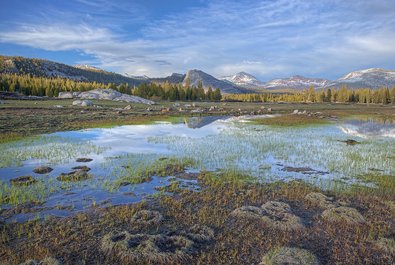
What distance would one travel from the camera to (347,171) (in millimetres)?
17359

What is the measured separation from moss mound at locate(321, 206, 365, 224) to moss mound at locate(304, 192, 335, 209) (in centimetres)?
67

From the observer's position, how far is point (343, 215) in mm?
10414

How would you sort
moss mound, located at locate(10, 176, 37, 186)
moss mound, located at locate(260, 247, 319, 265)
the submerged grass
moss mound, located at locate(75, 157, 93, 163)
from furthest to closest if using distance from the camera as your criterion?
the submerged grass
moss mound, located at locate(75, 157, 93, 163)
moss mound, located at locate(10, 176, 37, 186)
moss mound, located at locate(260, 247, 319, 265)

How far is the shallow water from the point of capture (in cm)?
1253

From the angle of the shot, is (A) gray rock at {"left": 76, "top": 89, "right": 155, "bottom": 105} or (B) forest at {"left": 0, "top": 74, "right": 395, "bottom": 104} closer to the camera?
(A) gray rock at {"left": 76, "top": 89, "right": 155, "bottom": 105}

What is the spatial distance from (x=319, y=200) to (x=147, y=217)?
275 inches

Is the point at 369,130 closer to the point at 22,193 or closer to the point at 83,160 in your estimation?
the point at 83,160

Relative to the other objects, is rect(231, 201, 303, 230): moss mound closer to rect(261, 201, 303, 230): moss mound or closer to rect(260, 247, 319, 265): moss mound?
rect(261, 201, 303, 230): moss mound

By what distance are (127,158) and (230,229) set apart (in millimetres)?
11921

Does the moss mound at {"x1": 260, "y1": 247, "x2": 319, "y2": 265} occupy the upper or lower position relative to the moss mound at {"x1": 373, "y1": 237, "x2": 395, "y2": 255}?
upper

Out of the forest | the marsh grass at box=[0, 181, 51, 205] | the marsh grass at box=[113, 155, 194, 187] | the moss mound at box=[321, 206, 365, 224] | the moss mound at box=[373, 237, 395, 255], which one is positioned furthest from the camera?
the forest

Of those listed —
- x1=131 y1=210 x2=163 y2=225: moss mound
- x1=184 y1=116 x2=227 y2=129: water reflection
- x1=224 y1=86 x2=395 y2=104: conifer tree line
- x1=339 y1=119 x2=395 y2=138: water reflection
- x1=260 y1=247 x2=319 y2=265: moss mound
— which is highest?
x1=224 y1=86 x2=395 y2=104: conifer tree line

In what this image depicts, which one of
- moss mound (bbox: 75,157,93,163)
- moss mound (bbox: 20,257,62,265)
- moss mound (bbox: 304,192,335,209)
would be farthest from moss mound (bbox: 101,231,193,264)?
moss mound (bbox: 75,157,93,163)

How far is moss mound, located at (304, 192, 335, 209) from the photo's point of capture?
11664mm
